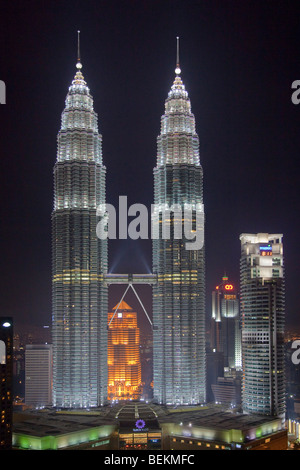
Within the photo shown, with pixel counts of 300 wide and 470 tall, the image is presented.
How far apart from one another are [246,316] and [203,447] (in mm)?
11724

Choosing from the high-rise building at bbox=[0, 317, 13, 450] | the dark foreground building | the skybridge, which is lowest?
the dark foreground building

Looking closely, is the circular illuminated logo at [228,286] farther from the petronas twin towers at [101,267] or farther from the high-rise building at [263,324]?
the high-rise building at [263,324]

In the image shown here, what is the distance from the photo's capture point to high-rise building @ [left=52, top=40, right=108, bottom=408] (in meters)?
47.8

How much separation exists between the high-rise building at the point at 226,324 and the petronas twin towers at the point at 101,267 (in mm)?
28755

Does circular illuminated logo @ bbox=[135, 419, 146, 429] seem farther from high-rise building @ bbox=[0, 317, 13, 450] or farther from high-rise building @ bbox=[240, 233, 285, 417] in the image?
high-rise building @ bbox=[0, 317, 13, 450]

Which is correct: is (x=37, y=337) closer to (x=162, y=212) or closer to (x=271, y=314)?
(x=162, y=212)

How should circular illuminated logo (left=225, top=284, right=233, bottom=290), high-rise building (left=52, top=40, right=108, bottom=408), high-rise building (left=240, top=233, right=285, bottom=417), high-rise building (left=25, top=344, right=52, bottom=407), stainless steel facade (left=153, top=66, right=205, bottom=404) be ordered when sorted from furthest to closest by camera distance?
circular illuminated logo (left=225, top=284, right=233, bottom=290)
high-rise building (left=25, top=344, right=52, bottom=407)
stainless steel facade (left=153, top=66, right=205, bottom=404)
high-rise building (left=52, top=40, right=108, bottom=408)
high-rise building (left=240, top=233, right=285, bottom=417)

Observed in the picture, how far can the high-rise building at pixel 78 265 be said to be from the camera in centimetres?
4778

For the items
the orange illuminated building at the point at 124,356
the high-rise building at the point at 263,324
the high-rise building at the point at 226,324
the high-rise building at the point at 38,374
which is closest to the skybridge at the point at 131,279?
the high-rise building at the point at 263,324

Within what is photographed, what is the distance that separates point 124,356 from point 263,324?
91.4ft

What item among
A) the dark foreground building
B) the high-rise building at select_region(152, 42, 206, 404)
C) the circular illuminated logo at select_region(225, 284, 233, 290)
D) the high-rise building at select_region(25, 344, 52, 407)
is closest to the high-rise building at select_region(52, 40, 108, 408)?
the dark foreground building

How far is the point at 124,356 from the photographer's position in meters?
69.9

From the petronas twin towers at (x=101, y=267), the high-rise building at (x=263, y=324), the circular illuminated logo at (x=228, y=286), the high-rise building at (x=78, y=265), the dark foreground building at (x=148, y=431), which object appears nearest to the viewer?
the dark foreground building at (x=148, y=431)

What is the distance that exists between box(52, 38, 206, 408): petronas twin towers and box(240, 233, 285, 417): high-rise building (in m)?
4.28
